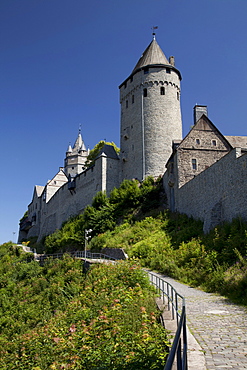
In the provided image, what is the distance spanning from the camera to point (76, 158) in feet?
253


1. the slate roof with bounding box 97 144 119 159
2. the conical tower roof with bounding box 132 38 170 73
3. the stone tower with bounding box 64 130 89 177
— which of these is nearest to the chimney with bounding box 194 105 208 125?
the conical tower roof with bounding box 132 38 170 73

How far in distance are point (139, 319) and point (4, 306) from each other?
1494 cm

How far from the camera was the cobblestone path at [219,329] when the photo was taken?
5.77 m

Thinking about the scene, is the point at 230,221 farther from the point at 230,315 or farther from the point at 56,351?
the point at 56,351

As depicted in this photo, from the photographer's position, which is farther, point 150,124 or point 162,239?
point 150,124

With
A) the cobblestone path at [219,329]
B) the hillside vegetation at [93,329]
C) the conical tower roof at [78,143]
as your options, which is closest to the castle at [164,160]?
the cobblestone path at [219,329]

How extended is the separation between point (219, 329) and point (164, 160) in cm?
Answer: 2981

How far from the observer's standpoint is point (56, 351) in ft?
28.1

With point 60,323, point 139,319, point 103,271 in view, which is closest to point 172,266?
point 103,271

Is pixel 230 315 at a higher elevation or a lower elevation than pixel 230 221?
lower

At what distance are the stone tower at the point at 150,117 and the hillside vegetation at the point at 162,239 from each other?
11.9 ft

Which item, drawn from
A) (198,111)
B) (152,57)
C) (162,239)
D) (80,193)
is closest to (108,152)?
(80,193)

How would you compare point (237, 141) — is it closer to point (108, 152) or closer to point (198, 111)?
point (198, 111)

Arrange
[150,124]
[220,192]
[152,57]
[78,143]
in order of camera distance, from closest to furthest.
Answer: [220,192] → [150,124] → [152,57] → [78,143]
